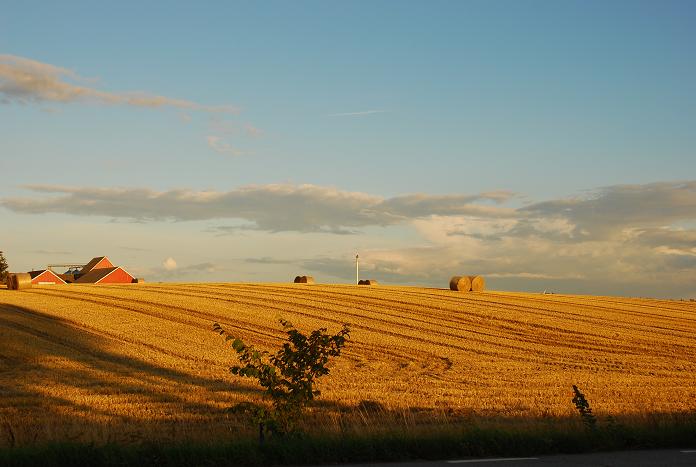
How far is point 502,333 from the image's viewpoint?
105ft

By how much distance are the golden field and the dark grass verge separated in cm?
71

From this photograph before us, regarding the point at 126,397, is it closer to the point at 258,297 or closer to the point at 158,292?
the point at 258,297

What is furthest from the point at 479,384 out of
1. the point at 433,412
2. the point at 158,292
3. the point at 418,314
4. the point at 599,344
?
the point at 158,292

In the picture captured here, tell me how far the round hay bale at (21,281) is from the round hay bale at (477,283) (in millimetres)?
28239

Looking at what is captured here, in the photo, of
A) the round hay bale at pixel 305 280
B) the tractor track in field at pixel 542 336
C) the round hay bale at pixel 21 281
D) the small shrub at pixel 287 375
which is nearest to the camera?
the small shrub at pixel 287 375

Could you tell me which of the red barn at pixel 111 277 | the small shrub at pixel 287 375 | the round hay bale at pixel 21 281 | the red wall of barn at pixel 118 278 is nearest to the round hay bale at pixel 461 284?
the round hay bale at pixel 21 281

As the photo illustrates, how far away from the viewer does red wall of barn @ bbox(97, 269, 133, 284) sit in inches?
3108

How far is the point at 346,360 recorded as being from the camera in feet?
79.4

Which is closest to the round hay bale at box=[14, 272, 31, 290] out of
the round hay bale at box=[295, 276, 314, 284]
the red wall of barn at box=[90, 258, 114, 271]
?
the round hay bale at box=[295, 276, 314, 284]

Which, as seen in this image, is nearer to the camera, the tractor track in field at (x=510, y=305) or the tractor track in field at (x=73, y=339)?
the tractor track in field at (x=73, y=339)

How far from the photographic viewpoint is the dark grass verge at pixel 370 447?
31.9ft

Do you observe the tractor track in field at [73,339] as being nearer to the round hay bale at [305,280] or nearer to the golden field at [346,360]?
the golden field at [346,360]

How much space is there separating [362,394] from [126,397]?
16.7 ft

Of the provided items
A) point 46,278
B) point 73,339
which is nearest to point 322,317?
point 73,339
